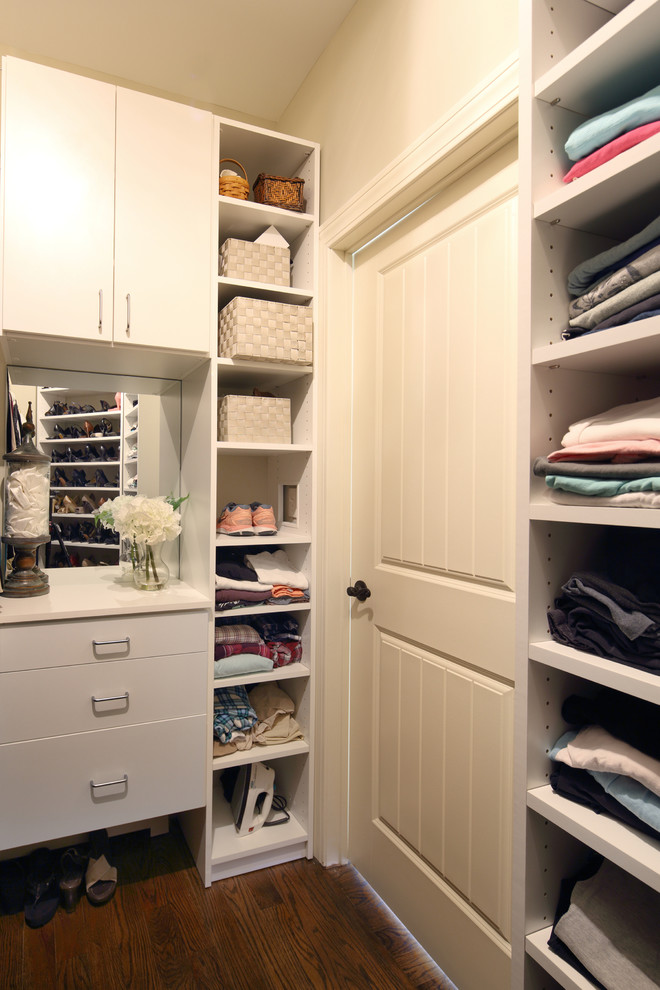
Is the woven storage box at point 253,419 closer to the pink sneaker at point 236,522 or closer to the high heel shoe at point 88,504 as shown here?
the pink sneaker at point 236,522

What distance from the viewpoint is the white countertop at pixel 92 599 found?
172 cm

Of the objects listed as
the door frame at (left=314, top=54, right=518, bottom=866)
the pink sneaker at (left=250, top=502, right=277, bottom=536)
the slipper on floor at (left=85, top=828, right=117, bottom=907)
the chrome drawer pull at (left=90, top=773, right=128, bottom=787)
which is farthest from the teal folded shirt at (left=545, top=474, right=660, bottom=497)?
the slipper on floor at (left=85, top=828, right=117, bottom=907)

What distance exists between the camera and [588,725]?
0.93 metres

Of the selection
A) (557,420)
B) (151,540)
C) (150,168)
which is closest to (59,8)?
(150,168)

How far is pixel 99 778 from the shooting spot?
1767 mm

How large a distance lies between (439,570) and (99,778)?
3.86ft

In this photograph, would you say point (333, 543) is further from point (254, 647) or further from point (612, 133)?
point (612, 133)

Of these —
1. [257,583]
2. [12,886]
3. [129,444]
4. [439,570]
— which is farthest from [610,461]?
[12,886]

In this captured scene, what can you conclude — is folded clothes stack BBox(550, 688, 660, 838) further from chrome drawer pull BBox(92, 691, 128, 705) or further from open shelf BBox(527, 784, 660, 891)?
chrome drawer pull BBox(92, 691, 128, 705)

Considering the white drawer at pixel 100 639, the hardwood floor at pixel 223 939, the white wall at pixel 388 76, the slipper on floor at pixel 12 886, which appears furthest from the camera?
the slipper on floor at pixel 12 886

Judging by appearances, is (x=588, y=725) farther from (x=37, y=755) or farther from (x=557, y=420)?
(x=37, y=755)

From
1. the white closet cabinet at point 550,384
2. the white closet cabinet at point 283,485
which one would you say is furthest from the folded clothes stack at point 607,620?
the white closet cabinet at point 283,485

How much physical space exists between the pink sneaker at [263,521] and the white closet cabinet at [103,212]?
59cm

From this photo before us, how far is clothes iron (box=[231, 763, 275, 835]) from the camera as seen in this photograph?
205 cm
